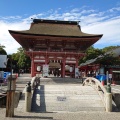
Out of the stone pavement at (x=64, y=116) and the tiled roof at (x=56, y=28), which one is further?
the tiled roof at (x=56, y=28)

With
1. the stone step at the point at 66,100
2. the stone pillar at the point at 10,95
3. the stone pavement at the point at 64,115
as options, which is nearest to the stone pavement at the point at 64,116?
the stone pavement at the point at 64,115

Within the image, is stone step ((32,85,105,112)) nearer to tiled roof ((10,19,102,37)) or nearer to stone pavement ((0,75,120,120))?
stone pavement ((0,75,120,120))

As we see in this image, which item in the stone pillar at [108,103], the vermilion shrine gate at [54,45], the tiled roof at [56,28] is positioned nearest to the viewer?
the stone pillar at [108,103]

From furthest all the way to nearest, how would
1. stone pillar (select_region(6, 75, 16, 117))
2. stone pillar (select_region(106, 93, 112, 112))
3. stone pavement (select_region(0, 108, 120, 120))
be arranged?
stone pillar (select_region(106, 93, 112, 112))
stone pillar (select_region(6, 75, 16, 117))
stone pavement (select_region(0, 108, 120, 120))

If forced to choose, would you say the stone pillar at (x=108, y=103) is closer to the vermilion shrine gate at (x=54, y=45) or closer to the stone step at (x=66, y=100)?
the stone step at (x=66, y=100)

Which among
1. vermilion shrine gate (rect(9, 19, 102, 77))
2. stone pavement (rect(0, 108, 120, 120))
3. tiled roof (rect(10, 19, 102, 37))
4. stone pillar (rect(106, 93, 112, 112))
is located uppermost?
tiled roof (rect(10, 19, 102, 37))

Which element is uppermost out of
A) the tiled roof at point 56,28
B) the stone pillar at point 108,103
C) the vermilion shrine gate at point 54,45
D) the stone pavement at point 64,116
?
the tiled roof at point 56,28

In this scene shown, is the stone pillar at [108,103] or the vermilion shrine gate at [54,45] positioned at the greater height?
the vermilion shrine gate at [54,45]

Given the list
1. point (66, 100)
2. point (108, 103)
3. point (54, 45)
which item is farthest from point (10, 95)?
point (54, 45)

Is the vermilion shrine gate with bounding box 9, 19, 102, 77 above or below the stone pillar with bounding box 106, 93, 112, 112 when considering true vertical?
above

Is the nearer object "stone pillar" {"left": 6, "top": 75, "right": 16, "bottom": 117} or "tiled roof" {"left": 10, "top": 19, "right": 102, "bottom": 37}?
"stone pillar" {"left": 6, "top": 75, "right": 16, "bottom": 117}

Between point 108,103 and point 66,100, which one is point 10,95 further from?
point 108,103

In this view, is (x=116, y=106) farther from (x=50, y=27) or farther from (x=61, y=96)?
(x=50, y=27)

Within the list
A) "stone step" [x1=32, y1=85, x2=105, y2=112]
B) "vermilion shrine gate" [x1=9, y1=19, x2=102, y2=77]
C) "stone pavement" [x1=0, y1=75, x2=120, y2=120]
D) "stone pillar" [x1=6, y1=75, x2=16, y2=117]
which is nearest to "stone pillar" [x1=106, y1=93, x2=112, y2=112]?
"stone step" [x1=32, y1=85, x2=105, y2=112]
